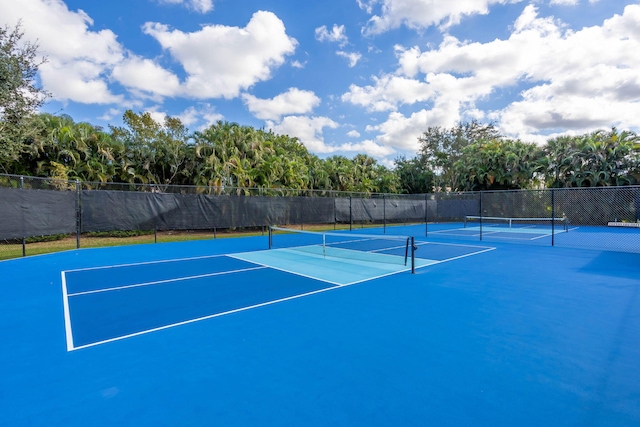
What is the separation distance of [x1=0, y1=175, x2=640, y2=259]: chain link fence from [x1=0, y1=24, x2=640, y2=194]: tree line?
4.39 feet

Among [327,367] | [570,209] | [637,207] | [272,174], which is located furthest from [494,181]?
[327,367]

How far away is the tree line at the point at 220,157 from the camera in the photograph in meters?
11.6

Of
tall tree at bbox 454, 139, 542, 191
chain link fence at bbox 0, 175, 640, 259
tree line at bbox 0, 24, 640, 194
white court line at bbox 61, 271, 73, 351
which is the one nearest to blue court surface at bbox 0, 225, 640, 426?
white court line at bbox 61, 271, 73, 351

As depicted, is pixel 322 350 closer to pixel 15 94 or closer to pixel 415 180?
pixel 15 94

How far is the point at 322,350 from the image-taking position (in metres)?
3.32

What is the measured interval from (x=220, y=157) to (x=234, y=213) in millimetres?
5087

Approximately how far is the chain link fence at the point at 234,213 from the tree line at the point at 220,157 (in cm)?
134

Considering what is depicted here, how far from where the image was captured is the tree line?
11648 mm

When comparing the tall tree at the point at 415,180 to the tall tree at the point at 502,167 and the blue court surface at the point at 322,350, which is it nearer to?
the tall tree at the point at 502,167

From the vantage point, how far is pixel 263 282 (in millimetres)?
6293

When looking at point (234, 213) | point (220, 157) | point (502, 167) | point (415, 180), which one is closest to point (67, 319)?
point (234, 213)

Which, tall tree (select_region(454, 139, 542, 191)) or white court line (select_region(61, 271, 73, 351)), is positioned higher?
tall tree (select_region(454, 139, 542, 191))

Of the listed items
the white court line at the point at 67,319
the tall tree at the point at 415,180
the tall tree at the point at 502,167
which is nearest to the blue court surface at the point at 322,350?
the white court line at the point at 67,319

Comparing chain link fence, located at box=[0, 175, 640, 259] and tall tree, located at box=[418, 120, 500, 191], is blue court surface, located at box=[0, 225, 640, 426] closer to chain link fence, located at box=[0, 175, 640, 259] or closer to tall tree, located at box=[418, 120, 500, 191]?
chain link fence, located at box=[0, 175, 640, 259]
